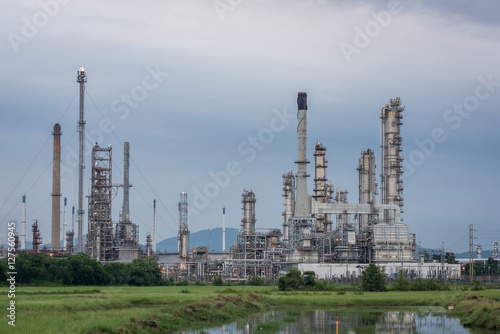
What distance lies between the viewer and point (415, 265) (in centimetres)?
9606

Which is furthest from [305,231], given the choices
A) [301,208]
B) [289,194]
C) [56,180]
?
[56,180]

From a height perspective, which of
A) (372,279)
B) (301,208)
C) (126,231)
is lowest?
(372,279)

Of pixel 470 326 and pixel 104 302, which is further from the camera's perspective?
pixel 104 302

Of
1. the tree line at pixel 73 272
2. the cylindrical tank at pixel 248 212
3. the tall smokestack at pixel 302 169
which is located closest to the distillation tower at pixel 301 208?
the tall smokestack at pixel 302 169

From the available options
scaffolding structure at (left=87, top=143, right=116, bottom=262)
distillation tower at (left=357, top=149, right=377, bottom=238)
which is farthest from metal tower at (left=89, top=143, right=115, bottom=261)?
distillation tower at (left=357, top=149, right=377, bottom=238)

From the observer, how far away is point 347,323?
45.3 meters

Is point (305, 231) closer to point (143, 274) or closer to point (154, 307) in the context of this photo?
point (143, 274)

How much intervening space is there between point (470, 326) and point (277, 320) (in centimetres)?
1177

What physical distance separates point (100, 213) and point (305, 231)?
2883 cm

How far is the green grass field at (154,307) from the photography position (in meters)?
34.3

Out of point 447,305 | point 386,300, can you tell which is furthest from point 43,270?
point 447,305

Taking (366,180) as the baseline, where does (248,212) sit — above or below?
below

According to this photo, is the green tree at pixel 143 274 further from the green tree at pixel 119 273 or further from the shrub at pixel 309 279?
the shrub at pixel 309 279

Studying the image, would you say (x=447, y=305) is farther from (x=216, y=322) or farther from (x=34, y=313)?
(x=34, y=313)
